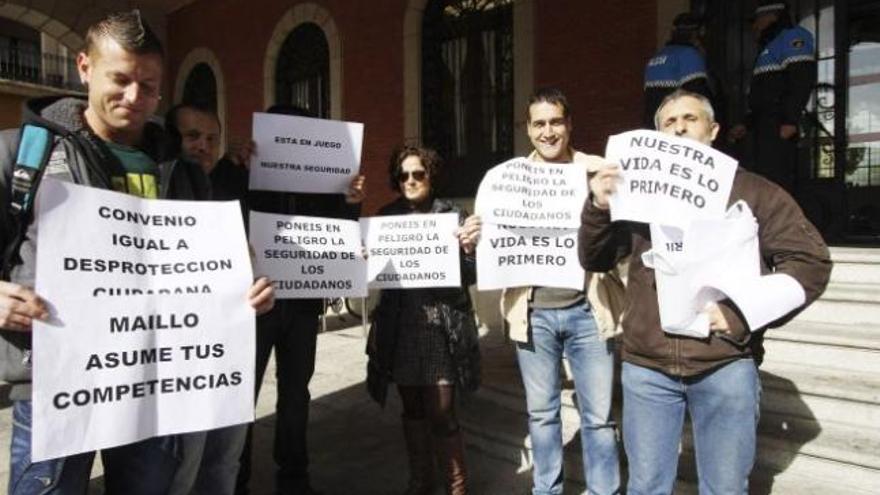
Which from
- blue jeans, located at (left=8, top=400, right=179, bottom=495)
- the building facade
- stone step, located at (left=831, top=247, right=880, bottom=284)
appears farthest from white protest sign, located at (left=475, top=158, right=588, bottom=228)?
the building facade

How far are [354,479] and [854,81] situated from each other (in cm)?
566

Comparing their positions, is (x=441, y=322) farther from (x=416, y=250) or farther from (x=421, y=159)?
(x=421, y=159)

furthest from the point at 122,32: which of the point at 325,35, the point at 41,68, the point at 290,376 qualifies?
the point at 41,68

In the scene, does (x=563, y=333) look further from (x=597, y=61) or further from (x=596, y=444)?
(x=597, y=61)

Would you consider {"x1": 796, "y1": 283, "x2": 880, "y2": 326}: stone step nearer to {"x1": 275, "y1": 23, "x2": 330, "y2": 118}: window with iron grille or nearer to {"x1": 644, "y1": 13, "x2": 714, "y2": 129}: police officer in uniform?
{"x1": 644, "y1": 13, "x2": 714, "y2": 129}: police officer in uniform

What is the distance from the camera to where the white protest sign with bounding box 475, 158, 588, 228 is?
278 cm

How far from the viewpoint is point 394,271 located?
122 inches

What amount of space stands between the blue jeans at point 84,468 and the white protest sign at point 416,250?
1.39 meters

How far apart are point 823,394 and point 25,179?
378cm

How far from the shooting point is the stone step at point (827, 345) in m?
3.60

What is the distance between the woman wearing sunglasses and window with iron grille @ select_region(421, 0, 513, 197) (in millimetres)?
4655

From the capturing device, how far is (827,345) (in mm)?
3781

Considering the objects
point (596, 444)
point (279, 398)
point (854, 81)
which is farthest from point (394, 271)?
point (854, 81)

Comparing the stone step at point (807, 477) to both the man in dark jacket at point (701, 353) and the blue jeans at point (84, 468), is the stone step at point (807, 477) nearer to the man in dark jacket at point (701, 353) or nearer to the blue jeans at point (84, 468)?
the man in dark jacket at point (701, 353)
